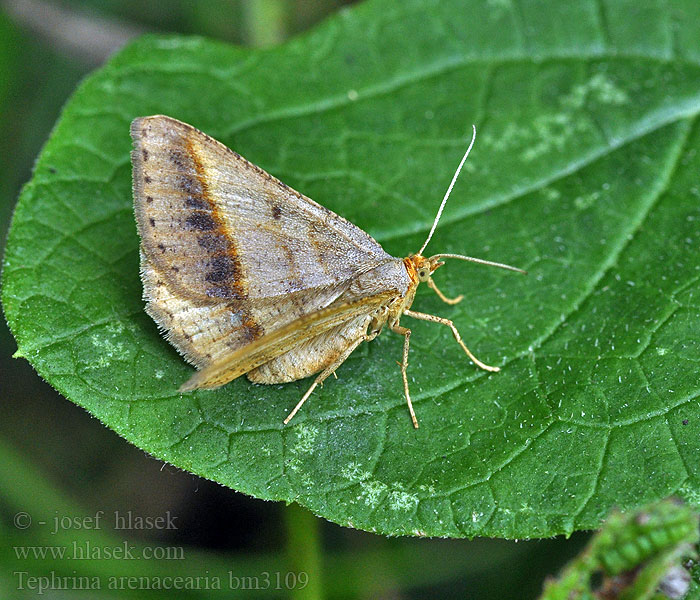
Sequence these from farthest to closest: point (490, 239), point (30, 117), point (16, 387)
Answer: point (30, 117), point (16, 387), point (490, 239)

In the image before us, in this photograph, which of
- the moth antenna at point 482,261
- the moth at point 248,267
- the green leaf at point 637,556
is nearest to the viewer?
the green leaf at point 637,556

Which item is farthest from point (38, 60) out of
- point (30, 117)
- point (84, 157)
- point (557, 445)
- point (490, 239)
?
point (557, 445)

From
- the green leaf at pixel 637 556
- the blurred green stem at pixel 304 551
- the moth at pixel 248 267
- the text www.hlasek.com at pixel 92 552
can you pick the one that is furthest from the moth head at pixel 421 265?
the text www.hlasek.com at pixel 92 552

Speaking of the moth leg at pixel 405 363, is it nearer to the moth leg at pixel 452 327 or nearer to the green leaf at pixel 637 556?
the moth leg at pixel 452 327

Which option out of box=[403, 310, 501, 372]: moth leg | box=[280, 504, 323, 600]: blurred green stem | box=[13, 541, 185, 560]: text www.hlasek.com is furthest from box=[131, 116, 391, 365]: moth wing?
box=[13, 541, 185, 560]: text www.hlasek.com

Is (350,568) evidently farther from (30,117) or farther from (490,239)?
(30,117)
